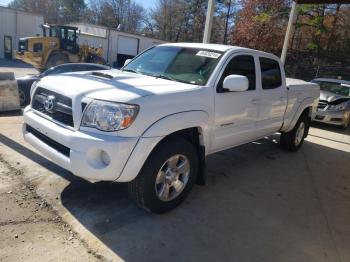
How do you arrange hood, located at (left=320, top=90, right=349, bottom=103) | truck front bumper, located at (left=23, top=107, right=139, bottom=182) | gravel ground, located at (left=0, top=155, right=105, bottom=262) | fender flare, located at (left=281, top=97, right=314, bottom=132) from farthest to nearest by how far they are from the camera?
1. hood, located at (left=320, top=90, right=349, bottom=103)
2. fender flare, located at (left=281, top=97, right=314, bottom=132)
3. truck front bumper, located at (left=23, top=107, right=139, bottom=182)
4. gravel ground, located at (left=0, top=155, right=105, bottom=262)

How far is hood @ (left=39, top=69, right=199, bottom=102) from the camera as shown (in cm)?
338

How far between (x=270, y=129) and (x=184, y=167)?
235cm

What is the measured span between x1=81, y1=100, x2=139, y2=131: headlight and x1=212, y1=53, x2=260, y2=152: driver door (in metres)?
1.33

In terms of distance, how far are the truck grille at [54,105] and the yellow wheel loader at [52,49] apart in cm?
1643

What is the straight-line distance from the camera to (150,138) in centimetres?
334

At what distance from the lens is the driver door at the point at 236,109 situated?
4293 mm

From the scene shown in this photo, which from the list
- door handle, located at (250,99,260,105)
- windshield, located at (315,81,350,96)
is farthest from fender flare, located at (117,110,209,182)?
windshield, located at (315,81,350,96)

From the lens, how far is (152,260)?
10.0 feet

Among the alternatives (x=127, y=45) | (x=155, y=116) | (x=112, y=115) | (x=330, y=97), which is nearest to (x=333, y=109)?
(x=330, y=97)

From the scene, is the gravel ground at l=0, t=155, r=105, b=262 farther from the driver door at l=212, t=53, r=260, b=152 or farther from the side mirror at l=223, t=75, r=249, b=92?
the side mirror at l=223, t=75, r=249, b=92

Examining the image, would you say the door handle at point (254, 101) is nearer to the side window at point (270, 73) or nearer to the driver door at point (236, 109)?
the driver door at point (236, 109)

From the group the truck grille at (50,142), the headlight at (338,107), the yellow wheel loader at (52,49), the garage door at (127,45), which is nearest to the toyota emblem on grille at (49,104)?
the truck grille at (50,142)

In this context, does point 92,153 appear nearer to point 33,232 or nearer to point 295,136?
point 33,232

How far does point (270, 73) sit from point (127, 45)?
29466 millimetres
